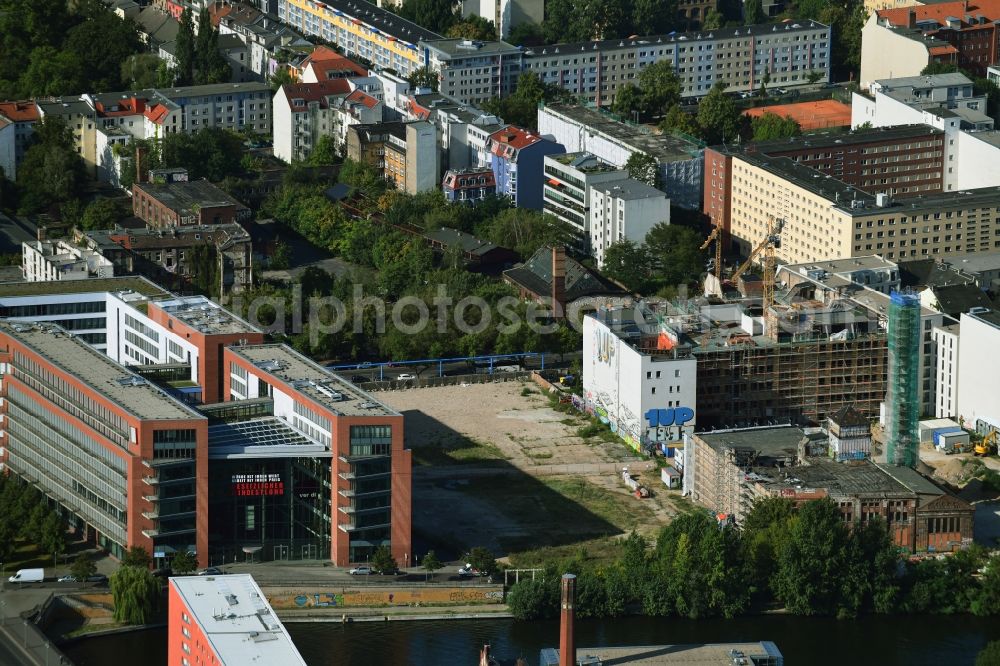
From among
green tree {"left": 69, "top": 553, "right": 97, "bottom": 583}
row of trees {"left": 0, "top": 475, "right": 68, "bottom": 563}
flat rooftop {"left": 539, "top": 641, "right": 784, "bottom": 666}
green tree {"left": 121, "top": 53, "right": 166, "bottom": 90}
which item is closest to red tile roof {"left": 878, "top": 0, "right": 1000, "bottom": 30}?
green tree {"left": 121, "top": 53, "right": 166, "bottom": 90}

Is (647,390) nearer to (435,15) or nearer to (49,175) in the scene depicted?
(49,175)

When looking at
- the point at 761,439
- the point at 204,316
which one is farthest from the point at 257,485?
the point at 761,439

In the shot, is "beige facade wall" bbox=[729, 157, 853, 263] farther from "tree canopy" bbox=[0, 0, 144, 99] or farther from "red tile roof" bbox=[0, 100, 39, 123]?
"tree canopy" bbox=[0, 0, 144, 99]

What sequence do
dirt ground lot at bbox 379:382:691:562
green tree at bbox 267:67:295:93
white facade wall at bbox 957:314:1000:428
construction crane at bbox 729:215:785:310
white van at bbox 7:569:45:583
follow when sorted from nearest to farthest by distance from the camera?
white van at bbox 7:569:45:583 → dirt ground lot at bbox 379:382:691:562 → white facade wall at bbox 957:314:1000:428 → construction crane at bbox 729:215:785:310 → green tree at bbox 267:67:295:93

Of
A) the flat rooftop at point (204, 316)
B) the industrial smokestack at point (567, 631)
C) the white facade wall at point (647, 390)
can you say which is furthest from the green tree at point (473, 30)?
the industrial smokestack at point (567, 631)

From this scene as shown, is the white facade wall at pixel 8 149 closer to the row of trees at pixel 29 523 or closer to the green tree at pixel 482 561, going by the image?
the row of trees at pixel 29 523

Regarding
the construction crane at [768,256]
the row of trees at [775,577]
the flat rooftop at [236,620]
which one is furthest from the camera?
the construction crane at [768,256]

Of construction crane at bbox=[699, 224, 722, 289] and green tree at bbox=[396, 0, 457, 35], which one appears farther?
green tree at bbox=[396, 0, 457, 35]
